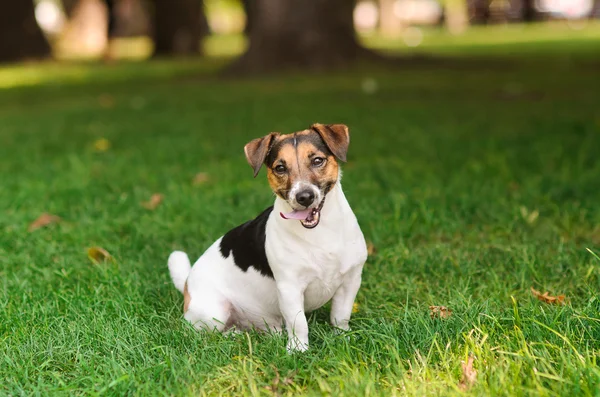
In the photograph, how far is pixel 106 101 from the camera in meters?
11.9

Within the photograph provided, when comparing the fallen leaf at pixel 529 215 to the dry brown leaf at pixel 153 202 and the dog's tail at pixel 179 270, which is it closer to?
the dog's tail at pixel 179 270

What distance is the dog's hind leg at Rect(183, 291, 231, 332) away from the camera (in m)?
3.37

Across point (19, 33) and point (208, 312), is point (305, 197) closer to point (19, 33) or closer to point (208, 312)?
point (208, 312)

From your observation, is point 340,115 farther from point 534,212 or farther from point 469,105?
point 534,212

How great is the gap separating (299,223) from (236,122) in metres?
6.10

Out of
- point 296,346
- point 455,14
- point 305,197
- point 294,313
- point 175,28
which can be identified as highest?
point 305,197

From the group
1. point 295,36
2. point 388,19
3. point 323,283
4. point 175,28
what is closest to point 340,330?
point 323,283

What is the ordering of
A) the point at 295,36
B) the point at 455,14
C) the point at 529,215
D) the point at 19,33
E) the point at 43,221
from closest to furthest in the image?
the point at 529,215 < the point at 43,221 < the point at 295,36 < the point at 19,33 < the point at 455,14

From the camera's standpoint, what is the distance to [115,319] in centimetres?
348

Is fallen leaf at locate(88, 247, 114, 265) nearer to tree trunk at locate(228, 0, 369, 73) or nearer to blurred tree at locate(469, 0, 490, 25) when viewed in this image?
tree trunk at locate(228, 0, 369, 73)

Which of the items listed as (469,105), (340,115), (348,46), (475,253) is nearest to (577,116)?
(469,105)

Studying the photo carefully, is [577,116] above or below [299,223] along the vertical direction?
below

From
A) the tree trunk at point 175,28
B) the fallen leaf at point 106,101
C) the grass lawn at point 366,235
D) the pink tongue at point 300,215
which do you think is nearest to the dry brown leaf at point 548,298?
the grass lawn at point 366,235

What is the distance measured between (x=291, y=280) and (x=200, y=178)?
3336 mm
